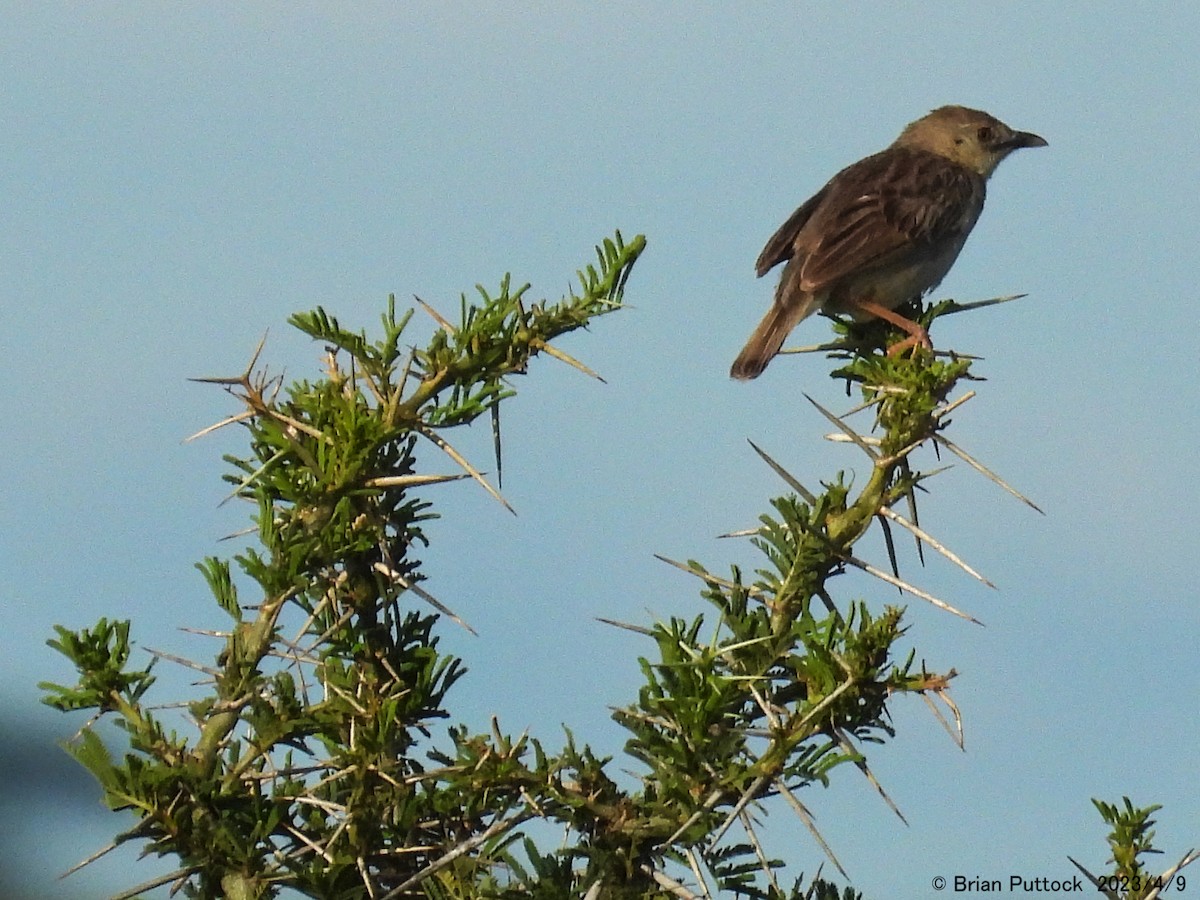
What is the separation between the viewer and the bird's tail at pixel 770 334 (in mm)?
6742

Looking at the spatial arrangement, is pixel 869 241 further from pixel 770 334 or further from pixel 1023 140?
pixel 1023 140

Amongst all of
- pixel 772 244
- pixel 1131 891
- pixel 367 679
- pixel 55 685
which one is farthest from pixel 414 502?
pixel 772 244

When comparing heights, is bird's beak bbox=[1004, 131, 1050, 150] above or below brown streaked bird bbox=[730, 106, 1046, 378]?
above

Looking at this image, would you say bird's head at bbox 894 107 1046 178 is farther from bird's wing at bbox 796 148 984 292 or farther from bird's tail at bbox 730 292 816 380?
bird's tail at bbox 730 292 816 380

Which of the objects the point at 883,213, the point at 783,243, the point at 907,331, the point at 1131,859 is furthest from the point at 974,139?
the point at 1131,859

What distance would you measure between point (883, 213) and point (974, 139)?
2.63 m

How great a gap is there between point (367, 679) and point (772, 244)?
569 centimetres

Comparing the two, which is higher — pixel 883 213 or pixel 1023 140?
pixel 1023 140

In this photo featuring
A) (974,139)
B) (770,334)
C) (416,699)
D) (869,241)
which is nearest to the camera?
(416,699)

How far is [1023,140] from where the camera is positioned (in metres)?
10.6

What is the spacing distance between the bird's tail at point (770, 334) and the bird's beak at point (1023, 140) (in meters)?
3.62

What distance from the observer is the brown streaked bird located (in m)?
7.48

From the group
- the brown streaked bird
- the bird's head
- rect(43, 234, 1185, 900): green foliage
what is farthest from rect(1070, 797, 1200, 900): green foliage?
the bird's head

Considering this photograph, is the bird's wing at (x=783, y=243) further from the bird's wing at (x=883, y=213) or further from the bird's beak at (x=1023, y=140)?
the bird's beak at (x=1023, y=140)
